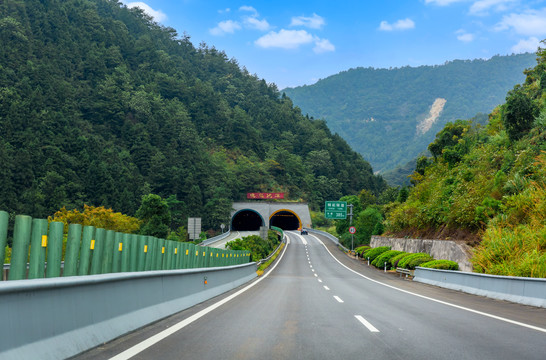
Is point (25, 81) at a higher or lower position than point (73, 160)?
higher

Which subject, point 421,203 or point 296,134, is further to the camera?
point 296,134

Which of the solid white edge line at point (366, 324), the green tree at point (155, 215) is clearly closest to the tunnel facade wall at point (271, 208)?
the green tree at point (155, 215)

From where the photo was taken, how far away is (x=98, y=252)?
834cm

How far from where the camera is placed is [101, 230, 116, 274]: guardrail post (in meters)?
8.71

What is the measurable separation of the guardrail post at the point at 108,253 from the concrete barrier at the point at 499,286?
10.8 m

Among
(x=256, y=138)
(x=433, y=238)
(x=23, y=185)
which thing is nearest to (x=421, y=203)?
(x=433, y=238)

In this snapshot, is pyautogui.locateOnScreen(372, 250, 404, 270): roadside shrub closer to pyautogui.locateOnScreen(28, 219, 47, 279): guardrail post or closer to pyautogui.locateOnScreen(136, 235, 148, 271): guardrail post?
pyautogui.locateOnScreen(136, 235, 148, 271): guardrail post

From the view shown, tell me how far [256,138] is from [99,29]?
188ft

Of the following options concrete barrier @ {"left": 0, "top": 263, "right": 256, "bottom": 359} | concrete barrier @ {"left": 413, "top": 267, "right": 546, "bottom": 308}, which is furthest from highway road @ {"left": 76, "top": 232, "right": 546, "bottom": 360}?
concrete barrier @ {"left": 413, "top": 267, "right": 546, "bottom": 308}

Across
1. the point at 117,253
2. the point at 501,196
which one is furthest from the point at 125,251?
the point at 501,196

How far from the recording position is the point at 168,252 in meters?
13.5

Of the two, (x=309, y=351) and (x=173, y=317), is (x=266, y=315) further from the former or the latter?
(x=309, y=351)

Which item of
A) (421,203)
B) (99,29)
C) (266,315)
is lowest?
(266,315)

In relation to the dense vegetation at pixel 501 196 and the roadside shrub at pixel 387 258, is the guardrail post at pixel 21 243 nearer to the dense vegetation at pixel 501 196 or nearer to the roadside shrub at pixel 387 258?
the dense vegetation at pixel 501 196
